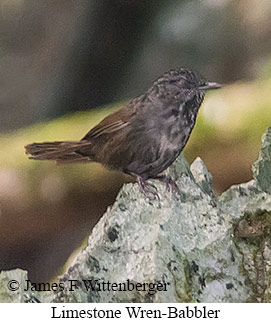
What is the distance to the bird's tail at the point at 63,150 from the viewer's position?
118 cm

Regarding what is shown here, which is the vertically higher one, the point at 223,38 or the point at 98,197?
the point at 223,38

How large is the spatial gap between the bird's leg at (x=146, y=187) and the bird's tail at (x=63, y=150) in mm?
106

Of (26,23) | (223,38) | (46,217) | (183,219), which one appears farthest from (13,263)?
(223,38)

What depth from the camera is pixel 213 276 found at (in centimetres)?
113

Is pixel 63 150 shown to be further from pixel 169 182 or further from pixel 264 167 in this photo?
pixel 264 167

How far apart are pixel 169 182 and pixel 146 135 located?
0.10 meters

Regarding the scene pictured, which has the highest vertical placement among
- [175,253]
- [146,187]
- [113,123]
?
[113,123]

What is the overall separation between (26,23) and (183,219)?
0.50 m

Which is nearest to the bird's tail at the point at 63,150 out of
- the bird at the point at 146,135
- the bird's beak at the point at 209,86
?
the bird at the point at 146,135

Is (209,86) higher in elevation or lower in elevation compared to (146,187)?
higher

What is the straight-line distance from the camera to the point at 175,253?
1110 mm

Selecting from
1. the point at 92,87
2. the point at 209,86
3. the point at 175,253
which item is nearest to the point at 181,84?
the point at 209,86
